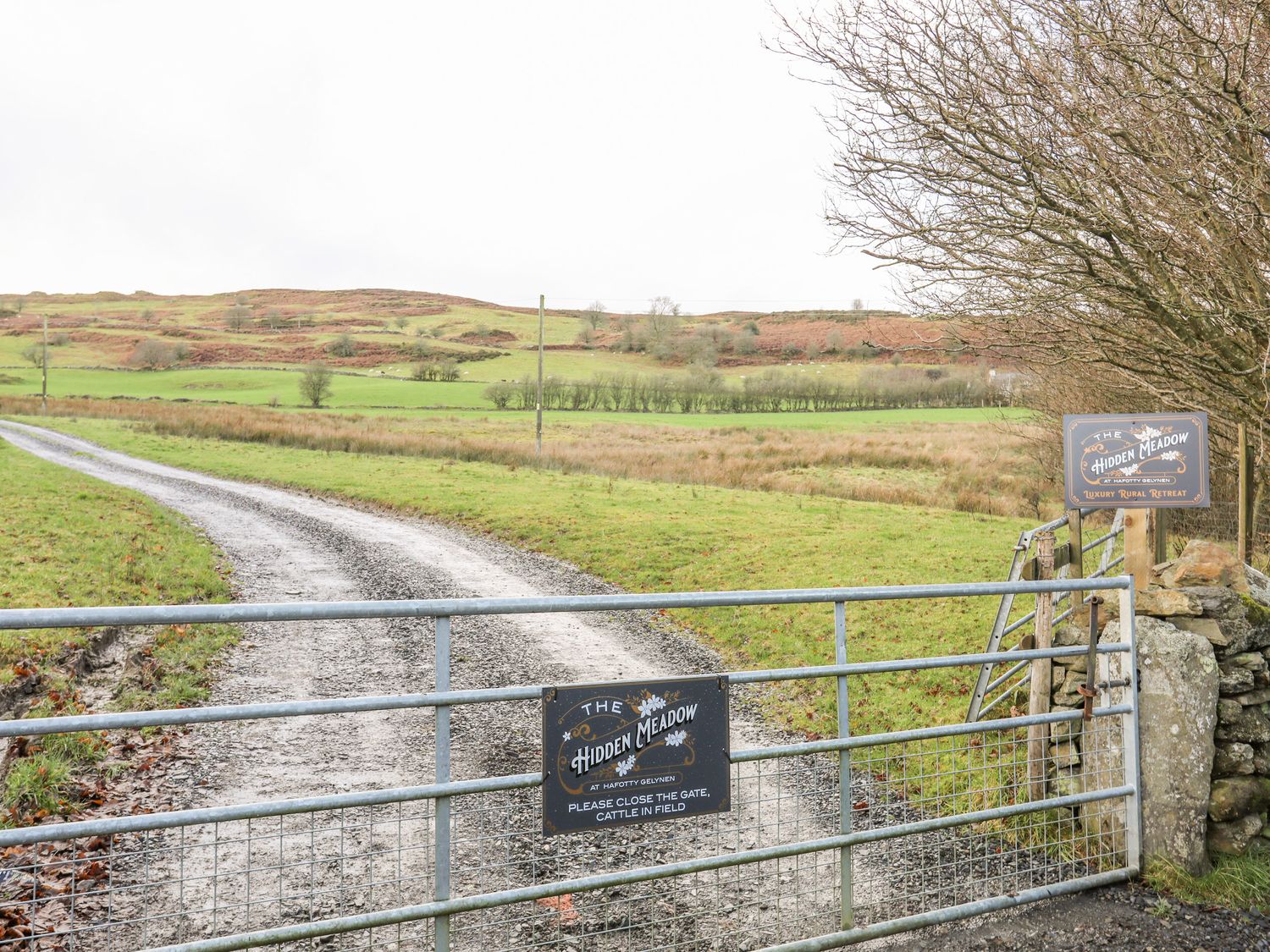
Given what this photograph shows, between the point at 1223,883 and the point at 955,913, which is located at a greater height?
the point at 955,913

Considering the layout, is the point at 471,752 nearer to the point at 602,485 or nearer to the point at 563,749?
the point at 563,749

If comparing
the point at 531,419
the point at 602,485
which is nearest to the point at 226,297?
the point at 531,419

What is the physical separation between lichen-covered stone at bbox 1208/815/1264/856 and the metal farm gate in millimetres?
545

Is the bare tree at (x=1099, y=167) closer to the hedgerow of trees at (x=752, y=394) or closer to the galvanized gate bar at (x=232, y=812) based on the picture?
the galvanized gate bar at (x=232, y=812)

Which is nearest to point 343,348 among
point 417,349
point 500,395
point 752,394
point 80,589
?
point 417,349

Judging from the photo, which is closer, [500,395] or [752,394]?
[500,395]

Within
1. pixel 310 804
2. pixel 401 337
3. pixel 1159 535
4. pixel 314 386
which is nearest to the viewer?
pixel 310 804

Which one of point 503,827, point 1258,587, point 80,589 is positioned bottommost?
point 503,827

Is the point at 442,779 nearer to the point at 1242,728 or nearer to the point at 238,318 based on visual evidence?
the point at 1242,728

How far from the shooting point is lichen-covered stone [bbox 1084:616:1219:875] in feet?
17.2

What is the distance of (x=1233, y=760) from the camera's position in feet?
17.8

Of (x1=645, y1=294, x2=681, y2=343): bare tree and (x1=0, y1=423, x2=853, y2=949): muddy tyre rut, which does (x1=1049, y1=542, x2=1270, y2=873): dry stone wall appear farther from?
(x1=645, y1=294, x2=681, y2=343): bare tree

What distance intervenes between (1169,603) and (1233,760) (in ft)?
3.10

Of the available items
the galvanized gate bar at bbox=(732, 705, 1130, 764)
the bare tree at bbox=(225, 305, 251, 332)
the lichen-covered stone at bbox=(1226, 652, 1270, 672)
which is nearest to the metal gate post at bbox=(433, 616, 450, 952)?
the galvanized gate bar at bbox=(732, 705, 1130, 764)
